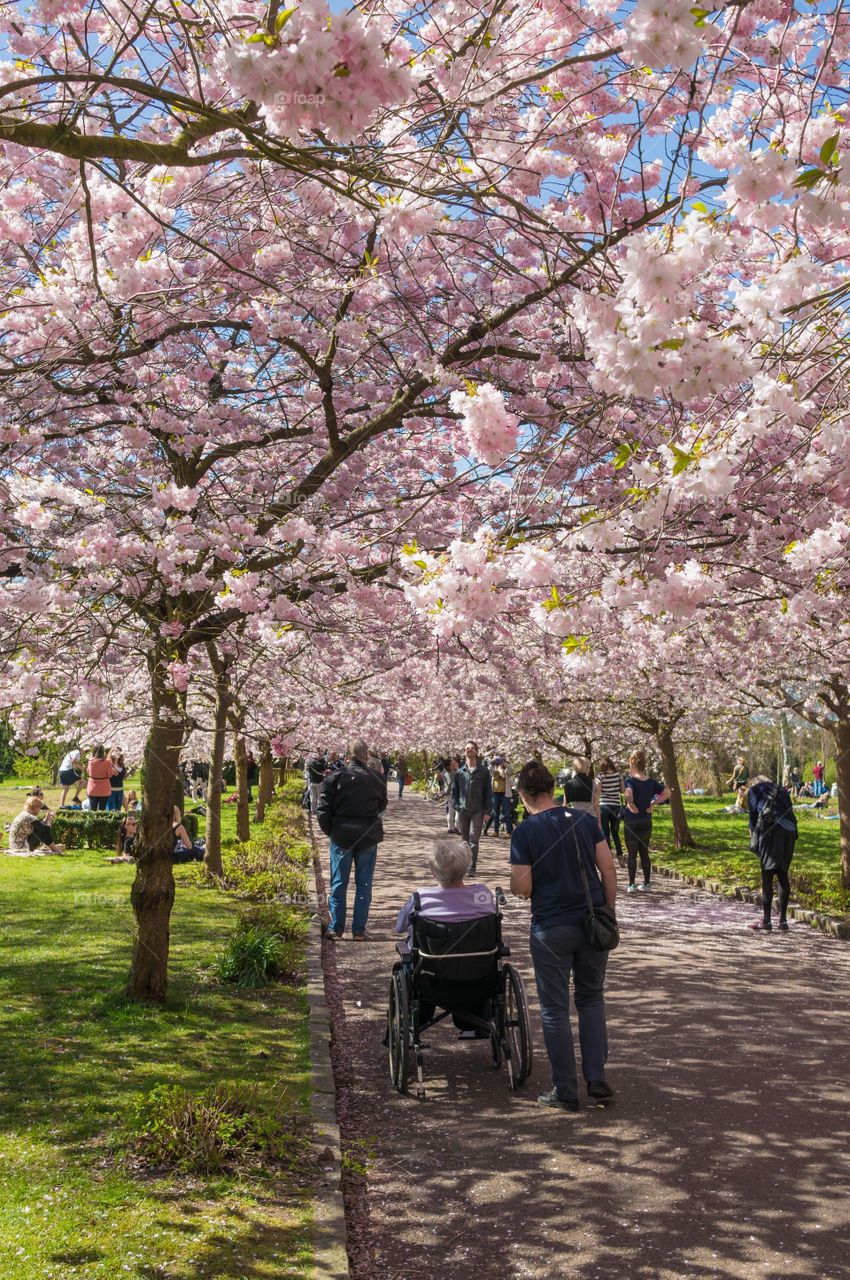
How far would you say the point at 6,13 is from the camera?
4910 mm

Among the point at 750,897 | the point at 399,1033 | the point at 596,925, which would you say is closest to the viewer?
the point at 596,925

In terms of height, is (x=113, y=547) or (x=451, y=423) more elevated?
(x=451, y=423)

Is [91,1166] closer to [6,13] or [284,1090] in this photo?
[284,1090]

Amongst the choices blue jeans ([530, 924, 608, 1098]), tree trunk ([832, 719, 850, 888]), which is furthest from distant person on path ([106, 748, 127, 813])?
blue jeans ([530, 924, 608, 1098])

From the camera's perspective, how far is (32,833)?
17.4m

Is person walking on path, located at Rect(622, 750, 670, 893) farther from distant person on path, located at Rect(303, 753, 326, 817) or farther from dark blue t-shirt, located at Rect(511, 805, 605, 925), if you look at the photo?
dark blue t-shirt, located at Rect(511, 805, 605, 925)

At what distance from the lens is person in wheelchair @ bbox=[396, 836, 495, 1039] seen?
6141mm

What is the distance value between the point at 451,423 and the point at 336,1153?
5.85 meters

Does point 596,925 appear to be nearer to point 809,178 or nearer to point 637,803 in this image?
point 809,178

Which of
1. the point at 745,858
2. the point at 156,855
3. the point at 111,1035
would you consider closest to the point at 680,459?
the point at 156,855

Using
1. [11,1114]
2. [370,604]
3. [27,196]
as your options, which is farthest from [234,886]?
[27,196]

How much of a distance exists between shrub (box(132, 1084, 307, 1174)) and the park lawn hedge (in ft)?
45.9

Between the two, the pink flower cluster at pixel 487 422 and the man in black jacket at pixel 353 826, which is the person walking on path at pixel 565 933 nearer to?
the pink flower cluster at pixel 487 422

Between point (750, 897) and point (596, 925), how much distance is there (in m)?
9.44
